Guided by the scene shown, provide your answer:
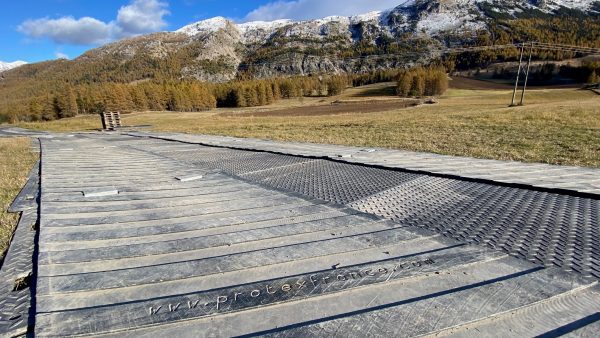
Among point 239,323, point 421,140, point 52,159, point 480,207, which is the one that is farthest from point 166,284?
point 421,140

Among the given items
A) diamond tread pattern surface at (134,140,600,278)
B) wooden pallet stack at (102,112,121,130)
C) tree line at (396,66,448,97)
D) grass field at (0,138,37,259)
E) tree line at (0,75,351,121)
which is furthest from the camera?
tree line at (396,66,448,97)

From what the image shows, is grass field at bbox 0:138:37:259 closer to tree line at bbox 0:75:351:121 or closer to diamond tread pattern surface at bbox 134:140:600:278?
diamond tread pattern surface at bbox 134:140:600:278

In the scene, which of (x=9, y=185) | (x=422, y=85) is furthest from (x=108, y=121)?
(x=422, y=85)

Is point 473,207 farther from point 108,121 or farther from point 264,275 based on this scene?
point 108,121

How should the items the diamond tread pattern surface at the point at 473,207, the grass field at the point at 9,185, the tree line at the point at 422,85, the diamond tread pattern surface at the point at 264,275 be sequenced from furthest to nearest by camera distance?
the tree line at the point at 422,85 < the grass field at the point at 9,185 < the diamond tread pattern surface at the point at 473,207 < the diamond tread pattern surface at the point at 264,275

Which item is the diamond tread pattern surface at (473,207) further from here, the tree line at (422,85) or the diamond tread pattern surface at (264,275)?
the tree line at (422,85)

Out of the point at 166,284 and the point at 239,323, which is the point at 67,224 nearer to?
the point at 166,284

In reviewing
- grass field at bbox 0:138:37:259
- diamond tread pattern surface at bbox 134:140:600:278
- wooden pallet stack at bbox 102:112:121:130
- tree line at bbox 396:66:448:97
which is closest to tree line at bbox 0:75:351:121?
tree line at bbox 396:66:448:97

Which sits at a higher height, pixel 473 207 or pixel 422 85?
pixel 422 85

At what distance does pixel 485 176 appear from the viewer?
6.11 m

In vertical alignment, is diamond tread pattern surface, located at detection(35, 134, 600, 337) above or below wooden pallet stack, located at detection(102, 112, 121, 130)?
above

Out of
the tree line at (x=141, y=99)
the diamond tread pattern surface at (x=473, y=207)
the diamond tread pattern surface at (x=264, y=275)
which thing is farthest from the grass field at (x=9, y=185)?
the tree line at (x=141, y=99)

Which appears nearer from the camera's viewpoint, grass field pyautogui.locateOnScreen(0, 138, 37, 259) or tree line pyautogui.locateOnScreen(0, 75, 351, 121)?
grass field pyautogui.locateOnScreen(0, 138, 37, 259)

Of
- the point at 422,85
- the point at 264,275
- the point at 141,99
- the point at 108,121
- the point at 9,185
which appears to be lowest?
the point at 108,121
